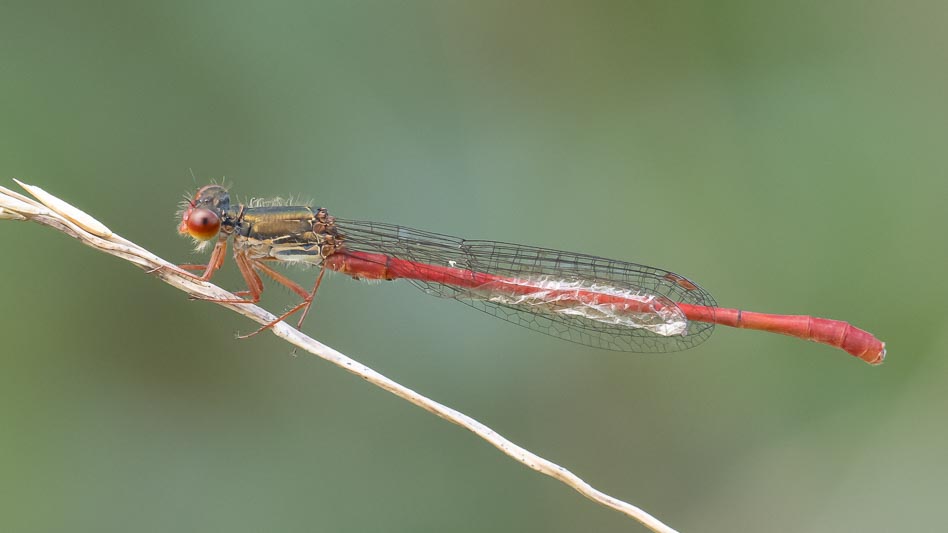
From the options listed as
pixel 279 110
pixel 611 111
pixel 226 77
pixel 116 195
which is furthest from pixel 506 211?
pixel 116 195

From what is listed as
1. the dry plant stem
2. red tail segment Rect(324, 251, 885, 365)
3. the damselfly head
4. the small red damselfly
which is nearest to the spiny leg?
the small red damselfly

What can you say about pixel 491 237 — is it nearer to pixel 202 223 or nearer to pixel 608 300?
pixel 608 300

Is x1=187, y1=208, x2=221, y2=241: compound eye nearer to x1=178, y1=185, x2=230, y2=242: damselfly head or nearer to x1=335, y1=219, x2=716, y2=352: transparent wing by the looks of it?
x1=178, y1=185, x2=230, y2=242: damselfly head

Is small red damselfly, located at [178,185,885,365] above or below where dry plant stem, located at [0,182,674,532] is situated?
above

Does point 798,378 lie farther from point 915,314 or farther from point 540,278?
point 540,278

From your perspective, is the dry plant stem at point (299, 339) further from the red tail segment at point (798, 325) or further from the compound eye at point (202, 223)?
the red tail segment at point (798, 325)

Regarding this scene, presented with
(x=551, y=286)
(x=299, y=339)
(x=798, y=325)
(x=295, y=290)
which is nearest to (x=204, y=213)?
(x=295, y=290)
